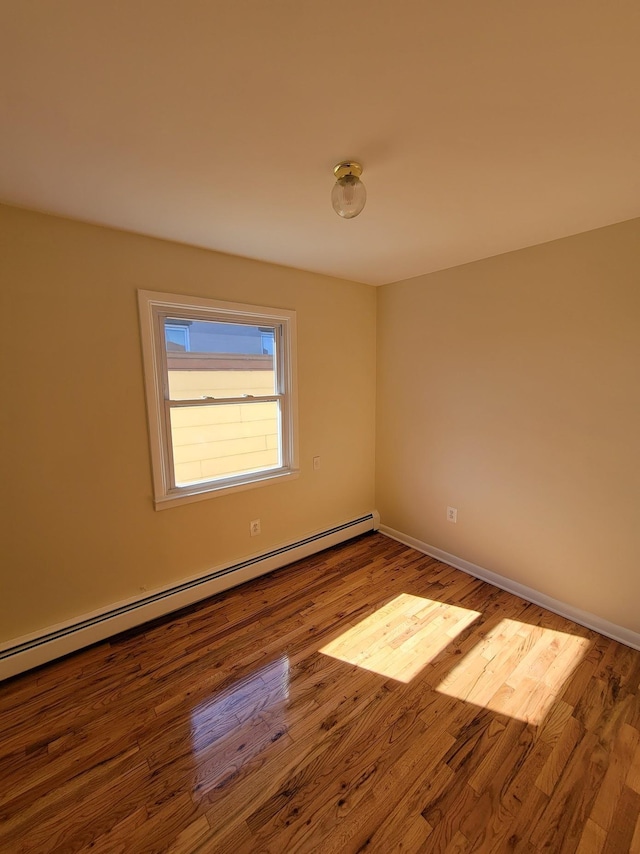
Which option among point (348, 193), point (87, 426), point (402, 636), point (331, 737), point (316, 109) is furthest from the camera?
point (402, 636)

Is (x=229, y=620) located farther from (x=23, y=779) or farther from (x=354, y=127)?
(x=354, y=127)

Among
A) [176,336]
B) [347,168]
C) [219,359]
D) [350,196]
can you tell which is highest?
[347,168]

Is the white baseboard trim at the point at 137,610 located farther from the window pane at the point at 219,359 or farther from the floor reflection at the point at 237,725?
the window pane at the point at 219,359

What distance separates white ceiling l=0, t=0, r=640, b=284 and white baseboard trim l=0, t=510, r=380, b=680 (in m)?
2.17

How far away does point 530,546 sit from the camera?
7.66ft

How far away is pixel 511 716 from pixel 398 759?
566mm

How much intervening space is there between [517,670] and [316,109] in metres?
2.55

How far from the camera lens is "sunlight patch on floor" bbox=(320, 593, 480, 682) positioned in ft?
6.02

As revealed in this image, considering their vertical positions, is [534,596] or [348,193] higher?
[348,193]

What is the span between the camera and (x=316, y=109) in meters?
1.07

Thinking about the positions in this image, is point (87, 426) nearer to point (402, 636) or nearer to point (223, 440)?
point (223, 440)

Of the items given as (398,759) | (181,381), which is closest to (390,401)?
(181,381)

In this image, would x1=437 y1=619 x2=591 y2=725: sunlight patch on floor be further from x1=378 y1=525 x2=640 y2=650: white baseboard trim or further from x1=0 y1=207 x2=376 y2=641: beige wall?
x1=0 y1=207 x2=376 y2=641: beige wall

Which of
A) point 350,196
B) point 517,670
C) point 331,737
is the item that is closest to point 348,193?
point 350,196
